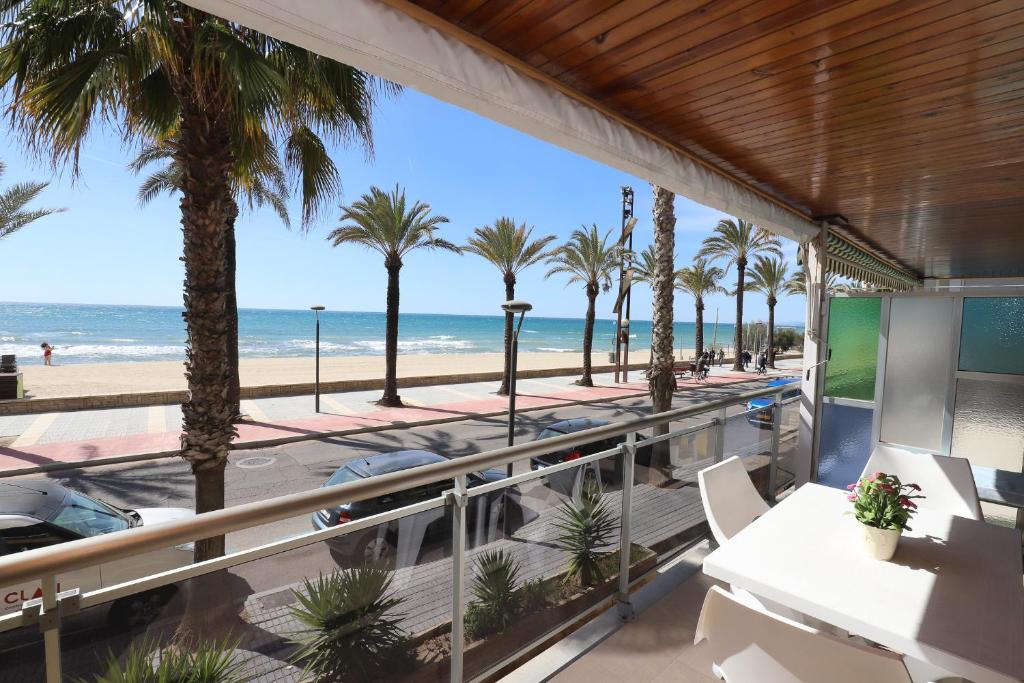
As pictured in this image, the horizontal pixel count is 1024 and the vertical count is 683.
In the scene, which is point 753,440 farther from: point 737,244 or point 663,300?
point 737,244

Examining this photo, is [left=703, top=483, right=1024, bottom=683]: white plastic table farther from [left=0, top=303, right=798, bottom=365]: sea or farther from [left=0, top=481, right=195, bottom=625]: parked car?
[left=0, top=303, right=798, bottom=365]: sea

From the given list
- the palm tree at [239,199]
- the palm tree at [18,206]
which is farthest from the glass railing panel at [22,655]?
the palm tree at [18,206]

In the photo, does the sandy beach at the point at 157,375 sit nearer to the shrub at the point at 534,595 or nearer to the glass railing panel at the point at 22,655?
the shrub at the point at 534,595

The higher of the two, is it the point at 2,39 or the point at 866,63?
the point at 2,39

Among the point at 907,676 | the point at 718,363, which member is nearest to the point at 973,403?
the point at 907,676

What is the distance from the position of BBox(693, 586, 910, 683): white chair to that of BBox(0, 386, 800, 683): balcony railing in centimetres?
83

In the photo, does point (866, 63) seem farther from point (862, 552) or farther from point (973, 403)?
point (973, 403)

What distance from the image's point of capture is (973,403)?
16.2 ft

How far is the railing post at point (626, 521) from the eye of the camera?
288 cm

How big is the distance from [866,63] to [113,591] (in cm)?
314

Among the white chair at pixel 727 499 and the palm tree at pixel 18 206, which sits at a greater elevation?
the palm tree at pixel 18 206

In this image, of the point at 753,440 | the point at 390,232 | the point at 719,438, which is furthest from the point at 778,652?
the point at 390,232

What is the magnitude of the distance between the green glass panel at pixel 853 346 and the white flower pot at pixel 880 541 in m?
3.90

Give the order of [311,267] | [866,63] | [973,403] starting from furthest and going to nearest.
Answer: [311,267] < [973,403] < [866,63]
